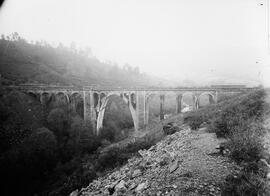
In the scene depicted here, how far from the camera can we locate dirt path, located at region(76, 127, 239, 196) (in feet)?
11.7

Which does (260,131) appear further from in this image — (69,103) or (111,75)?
(111,75)

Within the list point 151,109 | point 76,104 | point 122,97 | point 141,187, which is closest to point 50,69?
point 76,104

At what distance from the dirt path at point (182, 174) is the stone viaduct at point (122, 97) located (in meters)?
15.3

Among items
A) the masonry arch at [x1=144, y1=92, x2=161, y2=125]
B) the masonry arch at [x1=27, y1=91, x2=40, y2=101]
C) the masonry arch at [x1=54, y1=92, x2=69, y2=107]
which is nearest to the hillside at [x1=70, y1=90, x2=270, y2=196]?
the masonry arch at [x1=144, y1=92, x2=161, y2=125]

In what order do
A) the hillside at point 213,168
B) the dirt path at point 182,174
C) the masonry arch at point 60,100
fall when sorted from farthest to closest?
the masonry arch at point 60,100, the dirt path at point 182,174, the hillside at point 213,168

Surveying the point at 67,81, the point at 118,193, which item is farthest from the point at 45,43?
the point at 118,193

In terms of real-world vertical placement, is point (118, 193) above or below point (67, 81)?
below

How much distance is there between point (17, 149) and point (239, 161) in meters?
19.8

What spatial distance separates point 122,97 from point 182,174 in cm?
2170

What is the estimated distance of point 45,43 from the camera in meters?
94.4

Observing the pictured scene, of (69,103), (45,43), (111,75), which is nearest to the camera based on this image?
(69,103)

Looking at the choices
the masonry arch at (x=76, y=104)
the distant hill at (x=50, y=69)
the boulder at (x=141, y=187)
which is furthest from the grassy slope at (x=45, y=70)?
the boulder at (x=141, y=187)

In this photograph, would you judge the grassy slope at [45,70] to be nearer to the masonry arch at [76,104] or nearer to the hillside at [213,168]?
the masonry arch at [76,104]

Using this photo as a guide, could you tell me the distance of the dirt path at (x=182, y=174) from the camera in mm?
3574
